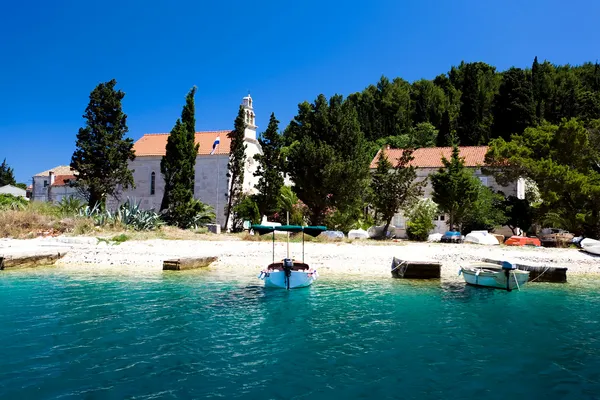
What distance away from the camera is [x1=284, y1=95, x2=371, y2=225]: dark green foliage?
3747 cm

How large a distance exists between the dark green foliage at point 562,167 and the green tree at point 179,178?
25855 mm

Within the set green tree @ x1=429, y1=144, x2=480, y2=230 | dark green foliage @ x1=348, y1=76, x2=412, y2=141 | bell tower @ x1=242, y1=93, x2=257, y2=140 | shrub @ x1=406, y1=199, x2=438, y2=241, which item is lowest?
shrub @ x1=406, y1=199, x2=438, y2=241

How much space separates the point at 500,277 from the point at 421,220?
1765 centimetres

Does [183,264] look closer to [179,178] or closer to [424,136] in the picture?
[179,178]

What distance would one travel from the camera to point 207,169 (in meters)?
46.4

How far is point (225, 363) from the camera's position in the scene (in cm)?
1001

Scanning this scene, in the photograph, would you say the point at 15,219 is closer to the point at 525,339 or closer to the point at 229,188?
the point at 229,188

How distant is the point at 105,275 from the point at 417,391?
1713cm

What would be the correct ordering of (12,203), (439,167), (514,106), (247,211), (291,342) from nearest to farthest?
(291,342), (12,203), (247,211), (439,167), (514,106)

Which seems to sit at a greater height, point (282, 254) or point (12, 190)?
point (12, 190)

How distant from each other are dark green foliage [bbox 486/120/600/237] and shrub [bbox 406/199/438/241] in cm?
662

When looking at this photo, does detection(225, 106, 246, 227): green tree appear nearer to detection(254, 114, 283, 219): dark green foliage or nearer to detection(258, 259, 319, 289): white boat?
detection(254, 114, 283, 219): dark green foliage

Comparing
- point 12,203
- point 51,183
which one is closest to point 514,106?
point 12,203

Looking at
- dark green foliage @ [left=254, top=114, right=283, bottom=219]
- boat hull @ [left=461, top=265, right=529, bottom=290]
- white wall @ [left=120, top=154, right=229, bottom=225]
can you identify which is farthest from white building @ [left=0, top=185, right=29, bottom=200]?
boat hull @ [left=461, top=265, right=529, bottom=290]
